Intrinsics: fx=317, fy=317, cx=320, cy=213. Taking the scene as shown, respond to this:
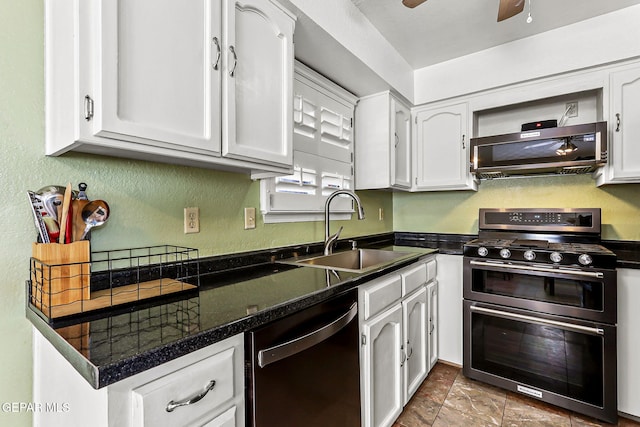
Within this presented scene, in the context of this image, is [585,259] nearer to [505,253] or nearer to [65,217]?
[505,253]

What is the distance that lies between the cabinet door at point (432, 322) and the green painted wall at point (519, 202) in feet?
2.46

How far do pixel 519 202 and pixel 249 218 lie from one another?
212cm

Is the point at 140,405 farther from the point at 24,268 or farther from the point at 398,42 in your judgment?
the point at 398,42

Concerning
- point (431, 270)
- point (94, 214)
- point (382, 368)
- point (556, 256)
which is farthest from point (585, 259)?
point (94, 214)

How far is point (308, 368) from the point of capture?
1101 mm

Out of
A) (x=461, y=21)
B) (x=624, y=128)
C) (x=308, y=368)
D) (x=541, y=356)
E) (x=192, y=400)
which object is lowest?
(x=541, y=356)

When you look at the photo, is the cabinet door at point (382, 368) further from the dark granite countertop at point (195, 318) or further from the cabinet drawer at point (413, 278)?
the dark granite countertop at point (195, 318)

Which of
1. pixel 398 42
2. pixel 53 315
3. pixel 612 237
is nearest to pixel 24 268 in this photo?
pixel 53 315

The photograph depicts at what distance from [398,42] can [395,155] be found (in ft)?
2.60

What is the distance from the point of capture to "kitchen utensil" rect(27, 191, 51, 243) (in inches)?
35.9

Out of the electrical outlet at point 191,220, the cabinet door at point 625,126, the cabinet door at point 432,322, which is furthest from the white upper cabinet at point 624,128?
the electrical outlet at point 191,220

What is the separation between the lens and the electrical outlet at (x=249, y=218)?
165 cm

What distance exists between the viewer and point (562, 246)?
2.01 meters

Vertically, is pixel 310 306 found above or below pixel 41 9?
below
